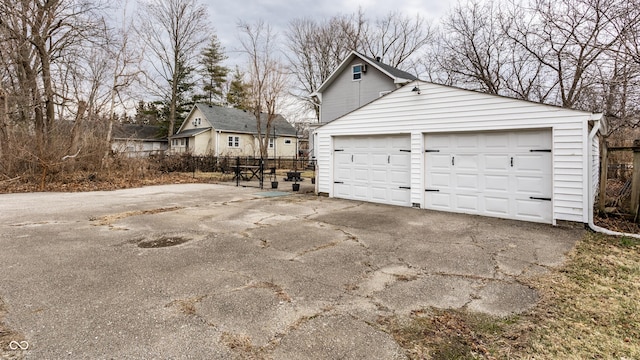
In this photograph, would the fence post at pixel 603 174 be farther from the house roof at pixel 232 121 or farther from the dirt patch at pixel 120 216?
the house roof at pixel 232 121

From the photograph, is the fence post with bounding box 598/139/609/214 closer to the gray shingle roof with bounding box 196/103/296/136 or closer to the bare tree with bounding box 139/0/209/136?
the gray shingle roof with bounding box 196/103/296/136

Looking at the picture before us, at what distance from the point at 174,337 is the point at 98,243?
10.8 feet

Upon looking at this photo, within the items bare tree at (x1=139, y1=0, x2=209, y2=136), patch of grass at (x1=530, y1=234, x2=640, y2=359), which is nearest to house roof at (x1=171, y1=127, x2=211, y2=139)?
bare tree at (x1=139, y1=0, x2=209, y2=136)

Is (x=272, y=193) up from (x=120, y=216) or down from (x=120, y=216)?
up

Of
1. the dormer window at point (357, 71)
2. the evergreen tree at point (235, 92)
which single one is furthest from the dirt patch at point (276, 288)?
the evergreen tree at point (235, 92)

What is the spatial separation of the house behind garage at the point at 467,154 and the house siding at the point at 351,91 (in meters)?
8.71

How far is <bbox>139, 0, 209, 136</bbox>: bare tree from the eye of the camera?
24734mm

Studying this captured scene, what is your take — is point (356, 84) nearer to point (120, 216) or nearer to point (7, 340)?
point (120, 216)

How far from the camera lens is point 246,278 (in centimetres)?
346

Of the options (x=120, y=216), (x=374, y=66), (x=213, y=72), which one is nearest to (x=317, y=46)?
(x=374, y=66)

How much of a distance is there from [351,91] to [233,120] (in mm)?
14153

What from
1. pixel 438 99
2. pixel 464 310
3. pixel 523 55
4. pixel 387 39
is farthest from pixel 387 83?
pixel 464 310

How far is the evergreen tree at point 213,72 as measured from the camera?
33750mm

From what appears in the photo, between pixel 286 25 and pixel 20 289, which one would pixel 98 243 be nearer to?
pixel 20 289
